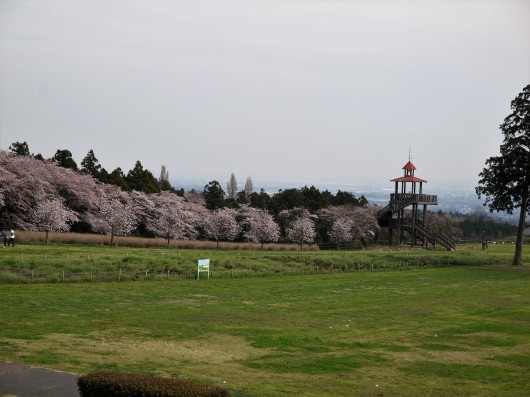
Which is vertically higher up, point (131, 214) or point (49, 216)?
point (131, 214)

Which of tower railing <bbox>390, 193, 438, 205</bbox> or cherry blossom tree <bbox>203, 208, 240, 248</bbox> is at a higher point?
tower railing <bbox>390, 193, 438, 205</bbox>

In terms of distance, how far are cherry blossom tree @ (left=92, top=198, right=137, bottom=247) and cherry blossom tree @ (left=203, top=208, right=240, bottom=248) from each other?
416 inches

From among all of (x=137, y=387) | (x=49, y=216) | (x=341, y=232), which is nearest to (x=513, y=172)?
(x=341, y=232)

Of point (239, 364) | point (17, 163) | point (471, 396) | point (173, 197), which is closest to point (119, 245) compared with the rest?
point (17, 163)

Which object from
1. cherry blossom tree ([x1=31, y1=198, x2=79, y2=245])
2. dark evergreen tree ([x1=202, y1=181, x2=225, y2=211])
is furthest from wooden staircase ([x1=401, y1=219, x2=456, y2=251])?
cherry blossom tree ([x1=31, y1=198, x2=79, y2=245])

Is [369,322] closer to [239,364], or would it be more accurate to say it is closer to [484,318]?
[484,318]

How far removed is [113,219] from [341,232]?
31.1m

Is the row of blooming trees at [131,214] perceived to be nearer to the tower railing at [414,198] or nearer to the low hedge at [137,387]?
the tower railing at [414,198]

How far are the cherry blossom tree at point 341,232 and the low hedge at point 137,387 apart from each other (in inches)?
2863

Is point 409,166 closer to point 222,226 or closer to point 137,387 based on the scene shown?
point 222,226

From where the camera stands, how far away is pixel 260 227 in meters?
81.2

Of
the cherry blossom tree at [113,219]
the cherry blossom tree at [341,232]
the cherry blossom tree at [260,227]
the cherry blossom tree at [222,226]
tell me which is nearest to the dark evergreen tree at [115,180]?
the cherry blossom tree at [113,219]

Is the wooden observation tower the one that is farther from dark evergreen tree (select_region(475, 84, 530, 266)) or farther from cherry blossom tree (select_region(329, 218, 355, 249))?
dark evergreen tree (select_region(475, 84, 530, 266))

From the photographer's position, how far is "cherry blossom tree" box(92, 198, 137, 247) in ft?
224
